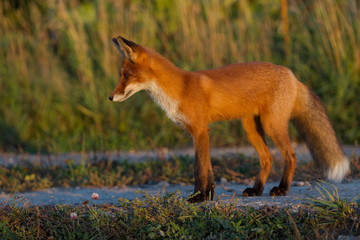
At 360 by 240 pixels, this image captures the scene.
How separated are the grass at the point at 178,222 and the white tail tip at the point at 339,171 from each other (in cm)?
98

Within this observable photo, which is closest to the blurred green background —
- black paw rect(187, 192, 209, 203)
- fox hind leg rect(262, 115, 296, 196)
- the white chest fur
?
fox hind leg rect(262, 115, 296, 196)

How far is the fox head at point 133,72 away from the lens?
4.00 meters

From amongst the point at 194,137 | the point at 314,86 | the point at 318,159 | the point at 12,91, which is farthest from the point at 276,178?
the point at 12,91

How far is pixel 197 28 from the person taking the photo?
8.39m

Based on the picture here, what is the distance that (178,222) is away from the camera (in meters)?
3.33

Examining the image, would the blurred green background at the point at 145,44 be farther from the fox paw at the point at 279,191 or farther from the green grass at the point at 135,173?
the fox paw at the point at 279,191

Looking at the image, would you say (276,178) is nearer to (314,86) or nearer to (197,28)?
(314,86)

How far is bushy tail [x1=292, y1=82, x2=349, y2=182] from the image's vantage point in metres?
4.30

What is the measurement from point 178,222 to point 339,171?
1.85 m

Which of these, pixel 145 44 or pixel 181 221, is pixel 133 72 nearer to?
pixel 181 221

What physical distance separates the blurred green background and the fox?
2783 mm

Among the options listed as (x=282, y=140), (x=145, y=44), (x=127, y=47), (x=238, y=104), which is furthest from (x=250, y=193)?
(x=145, y=44)

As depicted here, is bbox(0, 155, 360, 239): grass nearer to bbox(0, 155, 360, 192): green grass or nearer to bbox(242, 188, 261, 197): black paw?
bbox(242, 188, 261, 197): black paw

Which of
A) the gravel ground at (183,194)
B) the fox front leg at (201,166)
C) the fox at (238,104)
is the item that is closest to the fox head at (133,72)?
the fox at (238,104)
